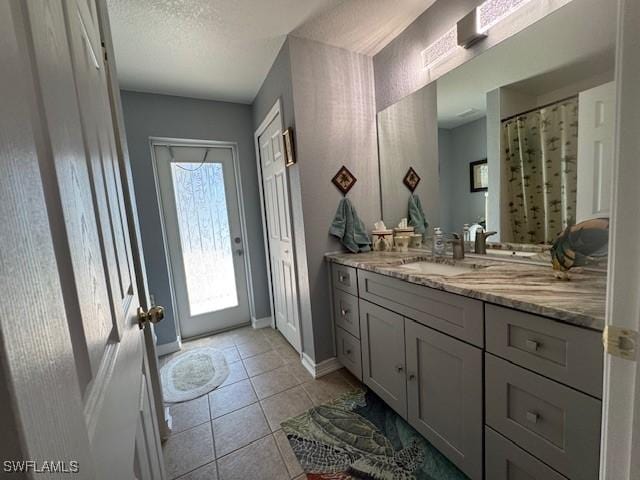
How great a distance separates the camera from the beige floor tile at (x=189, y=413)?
1.63 metres

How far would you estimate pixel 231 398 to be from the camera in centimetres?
183

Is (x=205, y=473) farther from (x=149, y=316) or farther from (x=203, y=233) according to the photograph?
(x=203, y=233)

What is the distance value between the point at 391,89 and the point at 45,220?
→ 215cm

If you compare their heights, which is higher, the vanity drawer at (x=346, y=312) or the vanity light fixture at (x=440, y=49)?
the vanity light fixture at (x=440, y=49)

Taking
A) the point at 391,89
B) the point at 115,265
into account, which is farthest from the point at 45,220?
the point at 391,89

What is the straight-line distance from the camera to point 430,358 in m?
1.21

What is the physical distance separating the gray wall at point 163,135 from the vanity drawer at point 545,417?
252 centimetres

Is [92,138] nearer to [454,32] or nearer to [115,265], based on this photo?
[115,265]

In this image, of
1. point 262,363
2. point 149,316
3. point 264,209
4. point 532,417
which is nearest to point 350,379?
point 262,363

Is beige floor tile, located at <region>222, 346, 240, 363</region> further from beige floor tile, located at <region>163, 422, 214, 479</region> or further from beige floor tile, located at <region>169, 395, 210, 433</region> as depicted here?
beige floor tile, located at <region>163, 422, 214, 479</region>

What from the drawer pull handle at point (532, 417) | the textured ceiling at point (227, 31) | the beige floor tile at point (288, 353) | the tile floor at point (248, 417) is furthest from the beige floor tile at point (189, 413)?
the textured ceiling at point (227, 31)

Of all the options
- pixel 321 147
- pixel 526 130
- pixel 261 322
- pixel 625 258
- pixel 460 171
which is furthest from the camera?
pixel 261 322

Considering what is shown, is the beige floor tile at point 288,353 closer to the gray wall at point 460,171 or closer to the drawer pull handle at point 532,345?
the gray wall at point 460,171

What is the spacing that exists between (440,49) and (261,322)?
2.83m
